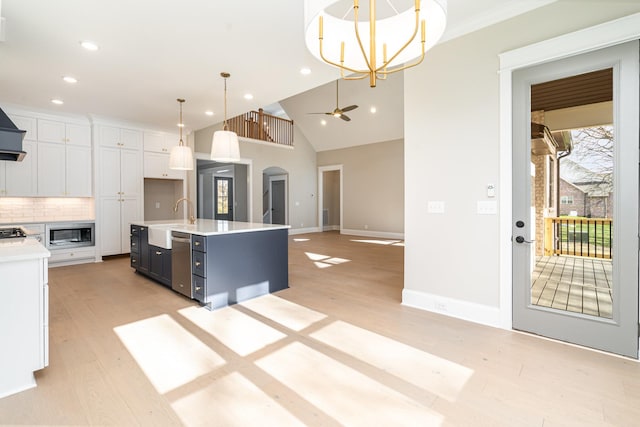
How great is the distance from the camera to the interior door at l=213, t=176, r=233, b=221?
10.4 metres

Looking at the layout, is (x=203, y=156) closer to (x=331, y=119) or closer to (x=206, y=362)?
(x=331, y=119)

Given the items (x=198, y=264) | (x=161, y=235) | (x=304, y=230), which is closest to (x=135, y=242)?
(x=161, y=235)

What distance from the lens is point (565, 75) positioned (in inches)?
96.3

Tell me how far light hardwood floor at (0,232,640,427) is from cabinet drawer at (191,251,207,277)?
0.39 meters

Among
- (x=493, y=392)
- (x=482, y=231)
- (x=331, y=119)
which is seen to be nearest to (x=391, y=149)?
(x=331, y=119)

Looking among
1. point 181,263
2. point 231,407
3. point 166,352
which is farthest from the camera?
point 181,263

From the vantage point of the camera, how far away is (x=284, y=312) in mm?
3201

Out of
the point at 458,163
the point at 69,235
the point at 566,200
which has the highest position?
the point at 458,163

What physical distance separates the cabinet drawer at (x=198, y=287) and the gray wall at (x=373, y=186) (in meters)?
7.02

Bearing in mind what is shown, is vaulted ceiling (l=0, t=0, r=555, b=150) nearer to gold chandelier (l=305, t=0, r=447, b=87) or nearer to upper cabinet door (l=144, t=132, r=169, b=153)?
upper cabinet door (l=144, t=132, r=169, b=153)

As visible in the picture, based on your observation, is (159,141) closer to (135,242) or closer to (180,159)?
(135,242)

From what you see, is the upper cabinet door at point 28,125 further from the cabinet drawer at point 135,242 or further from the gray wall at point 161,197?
the cabinet drawer at point 135,242

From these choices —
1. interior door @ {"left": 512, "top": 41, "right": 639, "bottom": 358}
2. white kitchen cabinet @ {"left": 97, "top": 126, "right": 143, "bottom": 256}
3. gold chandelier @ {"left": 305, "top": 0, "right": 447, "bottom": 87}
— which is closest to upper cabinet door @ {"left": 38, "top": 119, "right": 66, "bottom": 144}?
white kitchen cabinet @ {"left": 97, "top": 126, "right": 143, "bottom": 256}

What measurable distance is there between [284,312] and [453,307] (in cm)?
171
